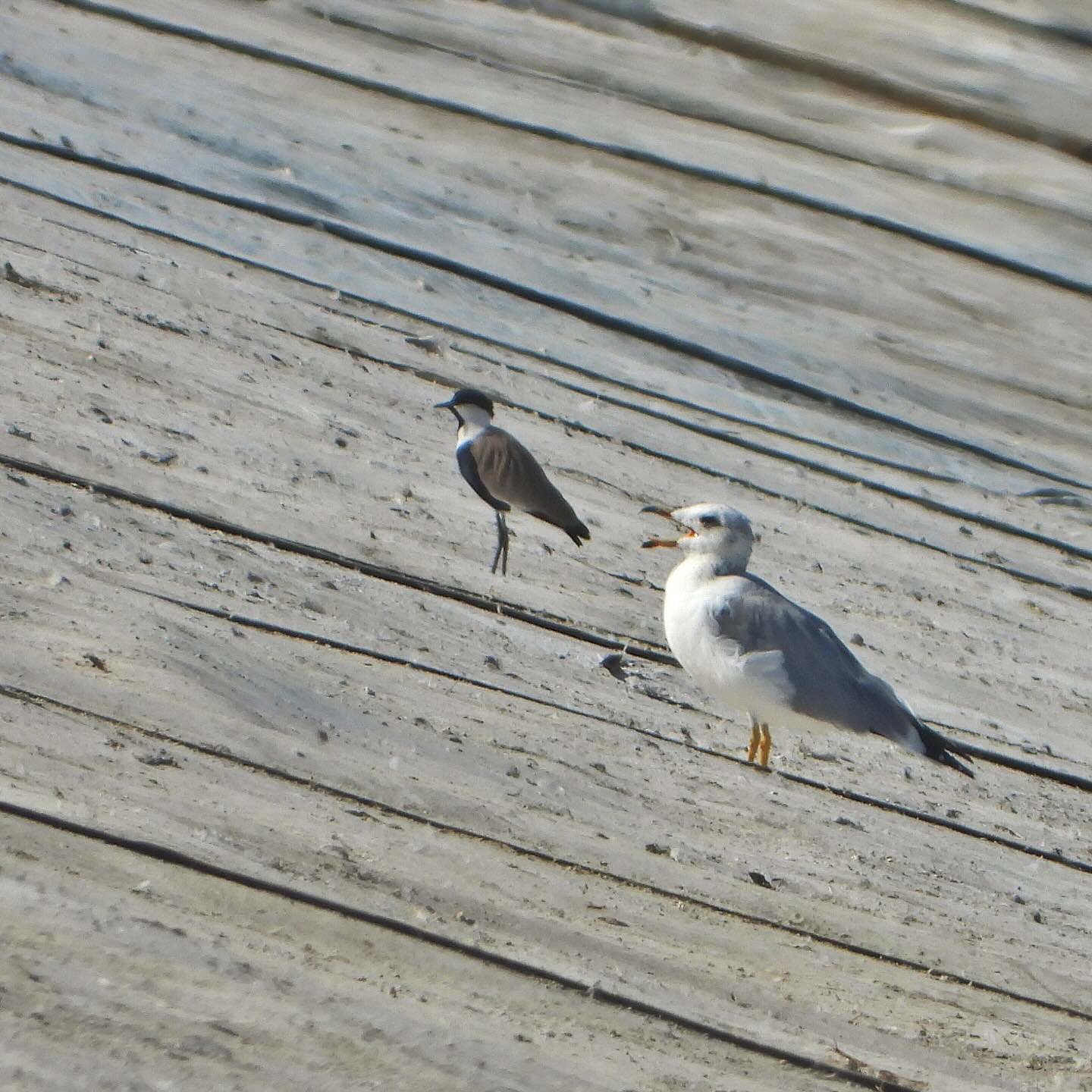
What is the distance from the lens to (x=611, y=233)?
9.62 feet

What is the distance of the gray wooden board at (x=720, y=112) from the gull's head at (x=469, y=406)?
0.84m

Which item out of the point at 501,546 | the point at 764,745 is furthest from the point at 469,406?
the point at 764,745

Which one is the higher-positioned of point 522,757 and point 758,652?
point 758,652

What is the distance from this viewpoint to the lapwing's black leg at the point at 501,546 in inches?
86.0

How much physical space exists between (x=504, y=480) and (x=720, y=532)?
0.36 meters

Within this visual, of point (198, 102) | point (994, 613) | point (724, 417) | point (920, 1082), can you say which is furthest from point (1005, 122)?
point (920, 1082)

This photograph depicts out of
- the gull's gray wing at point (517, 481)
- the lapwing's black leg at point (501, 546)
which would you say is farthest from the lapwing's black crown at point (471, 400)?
the lapwing's black leg at point (501, 546)

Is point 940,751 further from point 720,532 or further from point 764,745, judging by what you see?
point 720,532

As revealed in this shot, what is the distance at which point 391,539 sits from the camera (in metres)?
2.17

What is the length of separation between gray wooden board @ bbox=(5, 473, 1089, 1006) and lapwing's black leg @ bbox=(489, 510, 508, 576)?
15cm

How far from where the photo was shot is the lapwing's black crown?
2432 mm

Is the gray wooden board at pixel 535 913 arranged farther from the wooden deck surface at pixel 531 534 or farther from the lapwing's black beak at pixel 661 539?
the lapwing's black beak at pixel 661 539

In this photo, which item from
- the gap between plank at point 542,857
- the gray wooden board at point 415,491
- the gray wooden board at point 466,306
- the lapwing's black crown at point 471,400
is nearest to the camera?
the gap between plank at point 542,857

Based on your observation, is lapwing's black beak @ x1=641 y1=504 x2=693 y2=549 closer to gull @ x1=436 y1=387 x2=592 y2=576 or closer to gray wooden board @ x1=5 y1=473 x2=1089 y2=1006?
gull @ x1=436 y1=387 x2=592 y2=576
